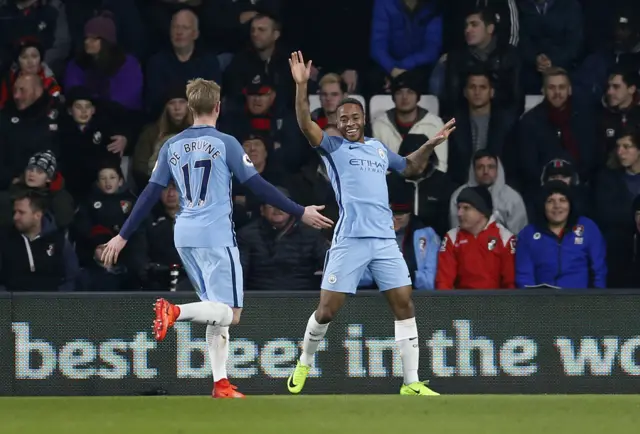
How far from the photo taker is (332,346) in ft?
35.5

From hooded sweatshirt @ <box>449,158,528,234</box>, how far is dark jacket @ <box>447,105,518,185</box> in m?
0.24

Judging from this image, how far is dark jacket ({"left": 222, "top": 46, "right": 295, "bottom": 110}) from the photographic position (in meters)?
13.1

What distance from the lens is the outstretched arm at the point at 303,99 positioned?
8695mm

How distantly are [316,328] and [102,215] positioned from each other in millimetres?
3556

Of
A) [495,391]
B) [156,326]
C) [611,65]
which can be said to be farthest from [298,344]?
[611,65]

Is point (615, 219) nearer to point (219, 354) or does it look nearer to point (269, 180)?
point (269, 180)

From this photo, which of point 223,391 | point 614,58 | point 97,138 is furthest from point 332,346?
point 614,58

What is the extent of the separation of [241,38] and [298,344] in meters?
3.88

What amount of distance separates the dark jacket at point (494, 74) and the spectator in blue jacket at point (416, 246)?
4.50ft

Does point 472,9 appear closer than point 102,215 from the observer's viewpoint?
No

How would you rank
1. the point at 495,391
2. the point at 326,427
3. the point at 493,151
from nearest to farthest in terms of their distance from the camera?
the point at 326,427
the point at 495,391
the point at 493,151

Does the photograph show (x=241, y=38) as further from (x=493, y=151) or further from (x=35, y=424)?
(x=35, y=424)

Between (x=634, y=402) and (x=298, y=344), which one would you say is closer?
(x=634, y=402)

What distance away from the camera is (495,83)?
13.0m
